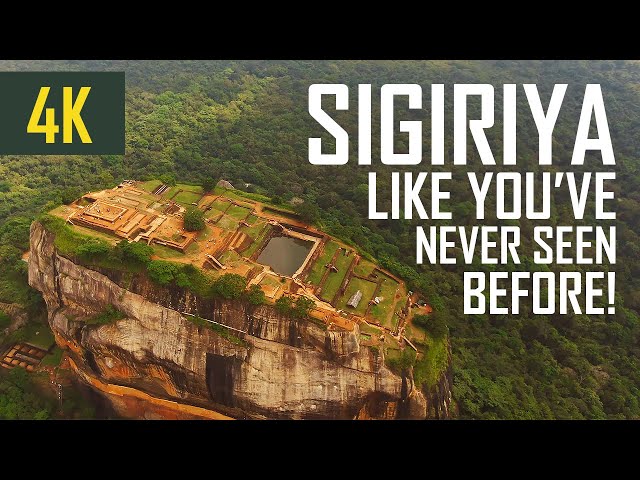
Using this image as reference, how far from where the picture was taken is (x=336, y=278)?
65.0 feet

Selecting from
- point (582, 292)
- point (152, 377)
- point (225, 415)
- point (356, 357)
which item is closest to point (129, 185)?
point (152, 377)

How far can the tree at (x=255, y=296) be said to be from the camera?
1759 centimetres

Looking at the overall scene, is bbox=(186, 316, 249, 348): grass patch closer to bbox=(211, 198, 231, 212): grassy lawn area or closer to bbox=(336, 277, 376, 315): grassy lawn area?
bbox=(336, 277, 376, 315): grassy lawn area

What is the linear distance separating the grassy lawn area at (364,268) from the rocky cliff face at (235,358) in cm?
354

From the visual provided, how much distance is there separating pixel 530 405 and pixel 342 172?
15896mm

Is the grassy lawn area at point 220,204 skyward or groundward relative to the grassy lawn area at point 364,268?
skyward

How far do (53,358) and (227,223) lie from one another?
8806 mm

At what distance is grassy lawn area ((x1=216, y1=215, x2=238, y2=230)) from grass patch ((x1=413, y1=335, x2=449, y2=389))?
26.6 feet

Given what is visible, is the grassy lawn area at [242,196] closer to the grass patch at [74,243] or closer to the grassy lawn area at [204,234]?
the grassy lawn area at [204,234]

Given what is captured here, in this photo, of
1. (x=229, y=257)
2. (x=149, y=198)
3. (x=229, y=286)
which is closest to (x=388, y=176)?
(x=149, y=198)

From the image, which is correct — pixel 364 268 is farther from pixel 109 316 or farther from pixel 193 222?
pixel 109 316

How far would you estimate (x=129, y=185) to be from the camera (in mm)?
22625

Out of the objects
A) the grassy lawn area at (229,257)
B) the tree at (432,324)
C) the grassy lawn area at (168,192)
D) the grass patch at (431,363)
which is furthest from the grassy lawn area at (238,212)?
the grass patch at (431,363)

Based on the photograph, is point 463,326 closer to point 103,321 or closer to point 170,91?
point 103,321
